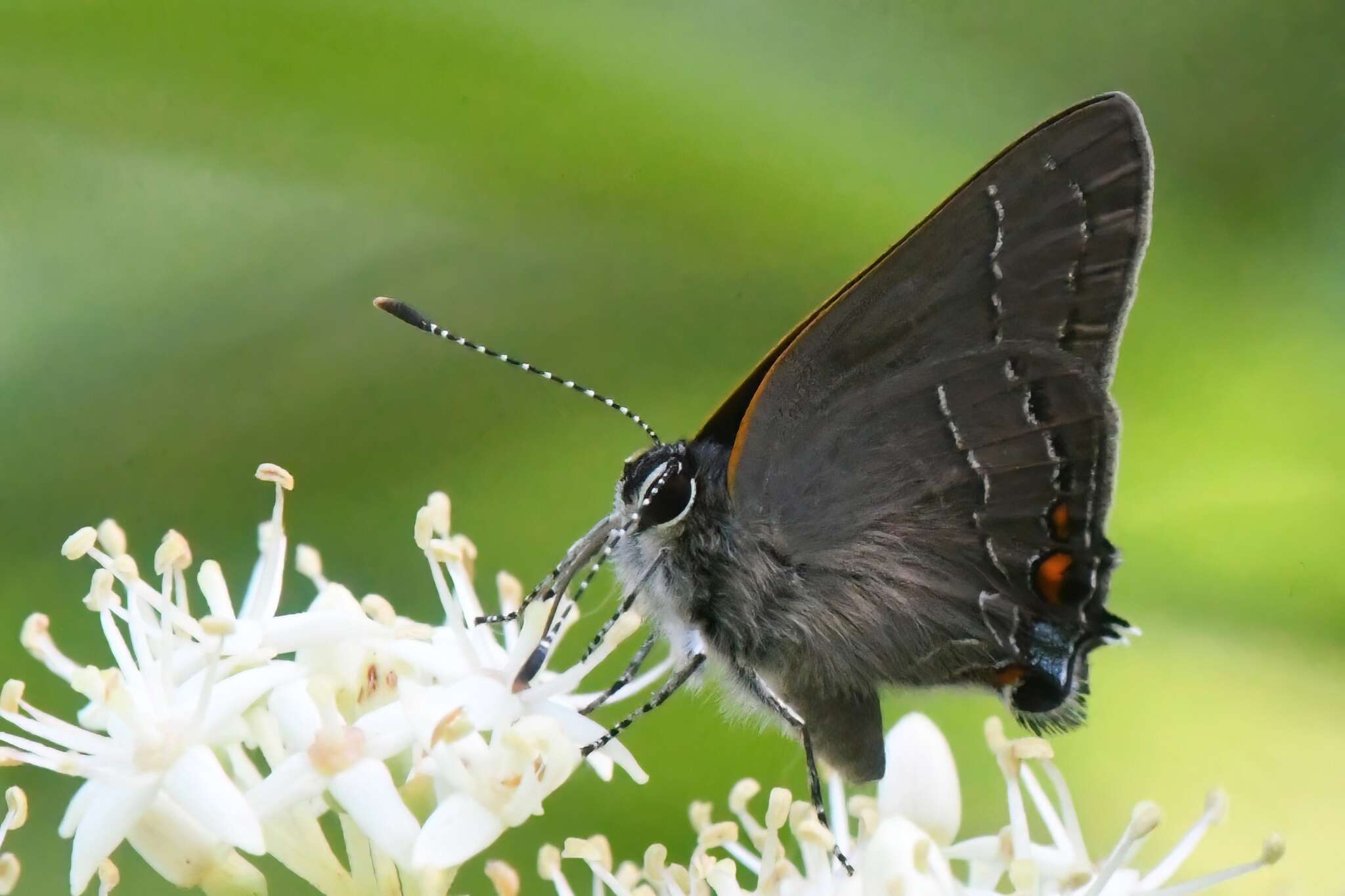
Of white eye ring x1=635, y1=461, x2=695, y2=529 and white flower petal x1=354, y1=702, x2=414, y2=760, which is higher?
white eye ring x1=635, y1=461, x2=695, y2=529

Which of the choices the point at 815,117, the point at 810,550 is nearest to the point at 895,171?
the point at 815,117

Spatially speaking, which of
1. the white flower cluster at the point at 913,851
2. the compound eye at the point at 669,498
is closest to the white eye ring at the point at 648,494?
the compound eye at the point at 669,498

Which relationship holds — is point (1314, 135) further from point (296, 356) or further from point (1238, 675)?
point (296, 356)

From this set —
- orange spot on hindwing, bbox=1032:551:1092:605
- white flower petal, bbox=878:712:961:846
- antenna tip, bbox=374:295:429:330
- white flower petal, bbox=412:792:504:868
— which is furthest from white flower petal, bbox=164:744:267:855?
orange spot on hindwing, bbox=1032:551:1092:605

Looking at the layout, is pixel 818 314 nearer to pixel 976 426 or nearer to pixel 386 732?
pixel 976 426

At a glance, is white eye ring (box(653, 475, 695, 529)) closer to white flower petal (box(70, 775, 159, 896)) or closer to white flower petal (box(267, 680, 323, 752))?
white flower petal (box(267, 680, 323, 752))

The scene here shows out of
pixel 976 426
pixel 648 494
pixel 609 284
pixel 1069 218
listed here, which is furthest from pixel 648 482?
pixel 609 284
